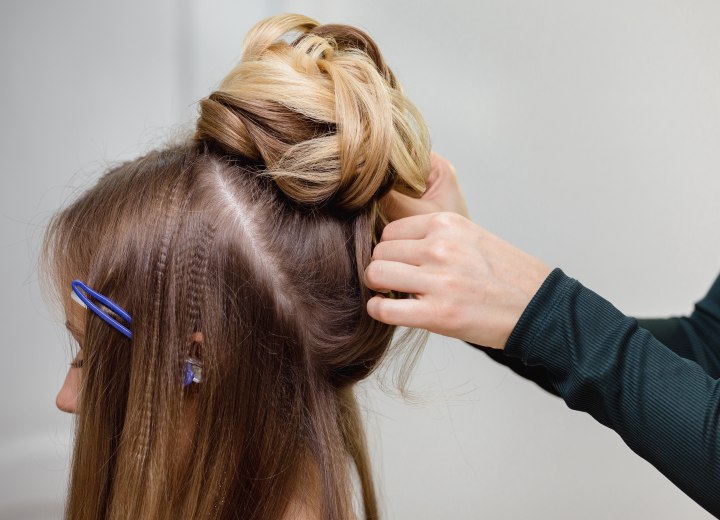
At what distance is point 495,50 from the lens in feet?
4.54

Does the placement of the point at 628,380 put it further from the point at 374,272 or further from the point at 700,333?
the point at 700,333

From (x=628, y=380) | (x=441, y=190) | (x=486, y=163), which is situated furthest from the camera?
(x=486, y=163)

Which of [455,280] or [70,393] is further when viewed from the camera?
[70,393]

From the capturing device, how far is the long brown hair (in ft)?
2.42

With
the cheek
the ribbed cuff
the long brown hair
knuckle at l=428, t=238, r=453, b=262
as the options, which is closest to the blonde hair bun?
the long brown hair

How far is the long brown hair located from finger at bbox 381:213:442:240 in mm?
41

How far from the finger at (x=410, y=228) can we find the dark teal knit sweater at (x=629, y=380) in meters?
0.14

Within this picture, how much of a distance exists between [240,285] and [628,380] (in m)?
0.42

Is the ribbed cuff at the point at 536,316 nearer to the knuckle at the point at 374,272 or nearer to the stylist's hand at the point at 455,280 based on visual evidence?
the stylist's hand at the point at 455,280

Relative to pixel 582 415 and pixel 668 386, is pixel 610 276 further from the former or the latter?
pixel 668 386

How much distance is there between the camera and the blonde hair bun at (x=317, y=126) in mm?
732

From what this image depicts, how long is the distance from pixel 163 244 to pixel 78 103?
91 cm

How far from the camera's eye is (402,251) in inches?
28.2

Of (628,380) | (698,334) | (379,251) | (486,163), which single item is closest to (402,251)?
(379,251)
